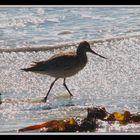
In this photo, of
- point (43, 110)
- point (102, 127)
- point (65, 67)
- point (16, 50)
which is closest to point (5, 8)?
point (16, 50)

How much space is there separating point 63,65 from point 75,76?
50 centimetres

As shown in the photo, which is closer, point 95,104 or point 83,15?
point 95,104

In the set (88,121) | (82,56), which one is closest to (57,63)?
(82,56)

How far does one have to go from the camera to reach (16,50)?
9008mm

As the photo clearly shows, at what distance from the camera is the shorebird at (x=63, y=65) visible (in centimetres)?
792

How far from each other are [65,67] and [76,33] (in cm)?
125

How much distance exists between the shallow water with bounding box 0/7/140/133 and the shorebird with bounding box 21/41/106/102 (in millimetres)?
196

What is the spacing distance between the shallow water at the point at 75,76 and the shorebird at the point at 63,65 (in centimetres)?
20

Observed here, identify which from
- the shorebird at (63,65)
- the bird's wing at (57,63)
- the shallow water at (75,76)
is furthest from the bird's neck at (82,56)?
the shallow water at (75,76)

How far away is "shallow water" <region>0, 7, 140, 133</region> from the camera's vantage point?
743cm

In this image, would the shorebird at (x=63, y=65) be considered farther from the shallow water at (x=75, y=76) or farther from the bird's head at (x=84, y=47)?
the shallow water at (x=75, y=76)

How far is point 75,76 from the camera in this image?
847cm
